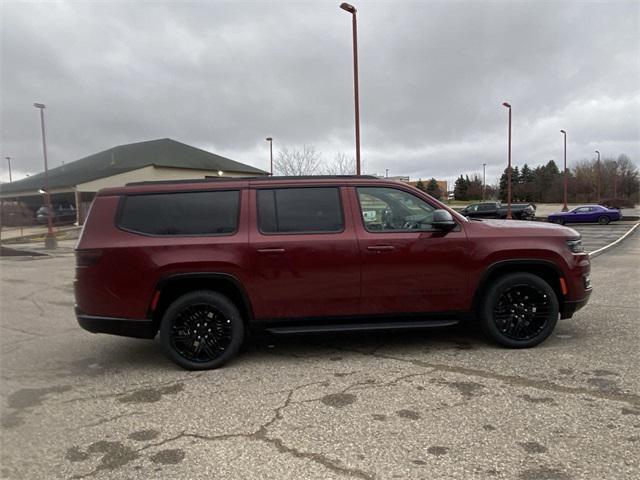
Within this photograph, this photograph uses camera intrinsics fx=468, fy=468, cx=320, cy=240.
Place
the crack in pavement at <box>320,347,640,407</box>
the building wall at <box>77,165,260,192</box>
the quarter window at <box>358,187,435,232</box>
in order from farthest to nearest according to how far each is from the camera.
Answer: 1. the building wall at <box>77,165,260,192</box>
2. the quarter window at <box>358,187,435,232</box>
3. the crack in pavement at <box>320,347,640,407</box>

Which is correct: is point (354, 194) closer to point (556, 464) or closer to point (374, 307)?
point (374, 307)

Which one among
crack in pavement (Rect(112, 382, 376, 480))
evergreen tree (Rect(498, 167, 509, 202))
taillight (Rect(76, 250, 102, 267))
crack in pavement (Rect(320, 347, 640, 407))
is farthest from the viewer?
evergreen tree (Rect(498, 167, 509, 202))

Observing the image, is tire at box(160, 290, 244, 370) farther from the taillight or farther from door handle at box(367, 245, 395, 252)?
door handle at box(367, 245, 395, 252)

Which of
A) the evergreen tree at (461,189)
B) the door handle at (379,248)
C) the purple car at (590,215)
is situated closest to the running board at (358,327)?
the door handle at (379,248)

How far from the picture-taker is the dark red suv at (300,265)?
178 inches

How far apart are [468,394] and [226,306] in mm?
2332

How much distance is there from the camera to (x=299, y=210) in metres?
4.75

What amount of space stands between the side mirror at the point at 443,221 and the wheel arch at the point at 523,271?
23.4 inches

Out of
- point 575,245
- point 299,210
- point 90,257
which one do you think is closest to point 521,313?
point 575,245

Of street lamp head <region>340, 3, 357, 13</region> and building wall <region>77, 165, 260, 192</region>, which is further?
building wall <region>77, 165, 260, 192</region>

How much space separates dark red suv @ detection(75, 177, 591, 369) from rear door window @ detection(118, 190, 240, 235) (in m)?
0.01

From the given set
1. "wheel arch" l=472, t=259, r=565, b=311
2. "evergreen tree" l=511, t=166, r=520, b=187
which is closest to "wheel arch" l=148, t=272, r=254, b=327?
"wheel arch" l=472, t=259, r=565, b=311

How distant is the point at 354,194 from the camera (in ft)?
15.9

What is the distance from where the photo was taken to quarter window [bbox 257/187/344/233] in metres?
4.68
